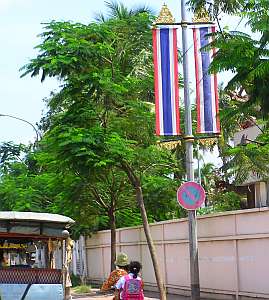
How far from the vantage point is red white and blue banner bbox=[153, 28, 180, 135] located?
1747 cm

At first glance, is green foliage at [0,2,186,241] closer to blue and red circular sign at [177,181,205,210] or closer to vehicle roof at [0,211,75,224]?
blue and red circular sign at [177,181,205,210]

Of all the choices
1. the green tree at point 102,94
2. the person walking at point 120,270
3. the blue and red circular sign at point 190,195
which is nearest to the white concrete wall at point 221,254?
the green tree at point 102,94

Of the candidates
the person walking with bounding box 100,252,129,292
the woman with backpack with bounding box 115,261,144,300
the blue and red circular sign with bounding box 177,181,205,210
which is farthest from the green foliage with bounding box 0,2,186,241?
the woman with backpack with bounding box 115,261,144,300

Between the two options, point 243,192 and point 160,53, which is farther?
point 243,192

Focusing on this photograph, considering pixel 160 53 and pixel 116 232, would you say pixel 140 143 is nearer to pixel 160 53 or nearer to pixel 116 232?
pixel 160 53

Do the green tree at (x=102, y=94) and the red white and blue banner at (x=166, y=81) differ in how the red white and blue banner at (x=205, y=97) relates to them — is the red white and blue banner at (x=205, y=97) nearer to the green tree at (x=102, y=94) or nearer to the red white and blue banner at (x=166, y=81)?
the red white and blue banner at (x=166, y=81)

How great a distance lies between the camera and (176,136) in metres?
18.7

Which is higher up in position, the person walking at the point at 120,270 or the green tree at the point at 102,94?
the green tree at the point at 102,94

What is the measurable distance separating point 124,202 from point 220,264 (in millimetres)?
9551

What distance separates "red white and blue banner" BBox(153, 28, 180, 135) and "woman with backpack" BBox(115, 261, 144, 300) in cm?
706

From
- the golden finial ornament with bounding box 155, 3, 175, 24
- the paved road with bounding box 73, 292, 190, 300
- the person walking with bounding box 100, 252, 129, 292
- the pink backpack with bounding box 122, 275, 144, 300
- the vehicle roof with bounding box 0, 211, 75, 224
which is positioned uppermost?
the golden finial ornament with bounding box 155, 3, 175, 24

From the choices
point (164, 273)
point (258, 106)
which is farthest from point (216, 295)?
point (258, 106)

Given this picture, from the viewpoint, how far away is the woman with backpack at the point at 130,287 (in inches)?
417

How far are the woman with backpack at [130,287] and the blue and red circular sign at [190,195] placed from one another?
549cm
